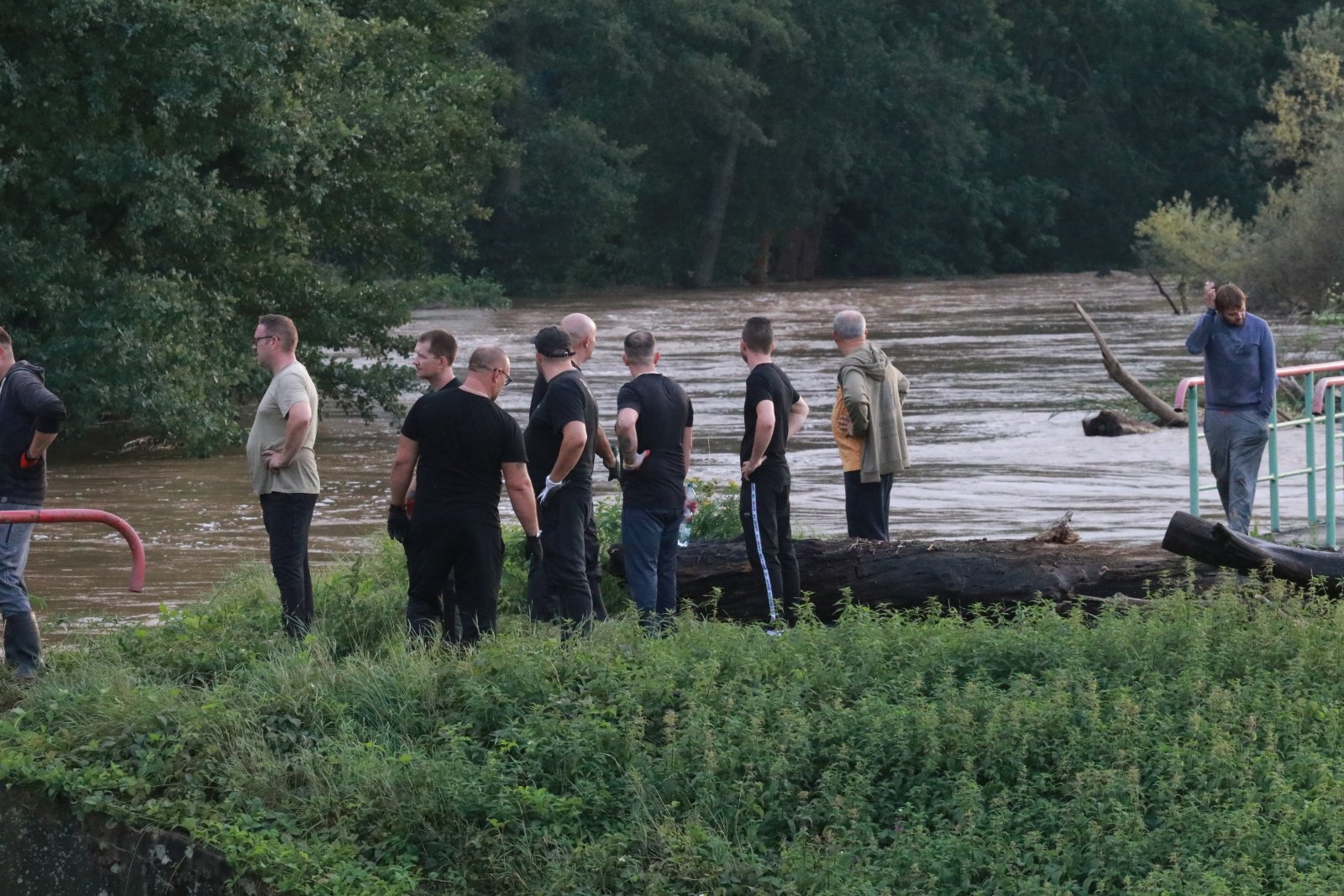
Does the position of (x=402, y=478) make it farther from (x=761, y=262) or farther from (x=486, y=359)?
(x=761, y=262)

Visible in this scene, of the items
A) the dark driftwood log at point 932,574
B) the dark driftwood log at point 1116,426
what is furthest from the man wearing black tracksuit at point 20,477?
the dark driftwood log at point 1116,426

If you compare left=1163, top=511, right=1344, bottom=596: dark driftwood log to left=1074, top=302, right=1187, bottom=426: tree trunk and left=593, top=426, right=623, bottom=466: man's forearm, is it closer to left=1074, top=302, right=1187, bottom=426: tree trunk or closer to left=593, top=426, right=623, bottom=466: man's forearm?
left=593, top=426, right=623, bottom=466: man's forearm

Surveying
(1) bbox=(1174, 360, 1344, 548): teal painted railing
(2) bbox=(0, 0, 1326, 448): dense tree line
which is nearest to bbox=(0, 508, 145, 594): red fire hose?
(1) bbox=(1174, 360, 1344, 548): teal painted railing

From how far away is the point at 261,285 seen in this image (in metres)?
22.2

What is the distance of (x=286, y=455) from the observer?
850cm

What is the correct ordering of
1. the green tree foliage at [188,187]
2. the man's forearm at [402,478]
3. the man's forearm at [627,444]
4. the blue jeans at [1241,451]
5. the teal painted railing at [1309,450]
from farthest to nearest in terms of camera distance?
the green tree foliage at [188,187], the teal painted railing at [1309,450], the blue jeans at [1241,451], the man's forearm at [627,444], the man's forearm at [402,478]

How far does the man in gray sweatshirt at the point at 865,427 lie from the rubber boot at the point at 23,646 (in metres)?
4.62

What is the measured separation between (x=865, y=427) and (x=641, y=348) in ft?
6.49

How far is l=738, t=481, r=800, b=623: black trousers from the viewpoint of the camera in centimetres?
934

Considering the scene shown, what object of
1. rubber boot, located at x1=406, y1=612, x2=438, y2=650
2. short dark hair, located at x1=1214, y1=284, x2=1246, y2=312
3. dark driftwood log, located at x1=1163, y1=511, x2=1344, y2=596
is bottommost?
rubber boot, located at x1=406, y1=612, x2=438, y2=650

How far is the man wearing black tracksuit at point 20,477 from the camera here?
8109mm

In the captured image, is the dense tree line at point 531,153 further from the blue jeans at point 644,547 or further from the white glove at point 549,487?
the white glove at point 549,487

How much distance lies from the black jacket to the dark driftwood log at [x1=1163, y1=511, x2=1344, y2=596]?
526cm

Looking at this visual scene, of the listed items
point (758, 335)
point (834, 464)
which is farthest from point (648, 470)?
point (834, 464)
